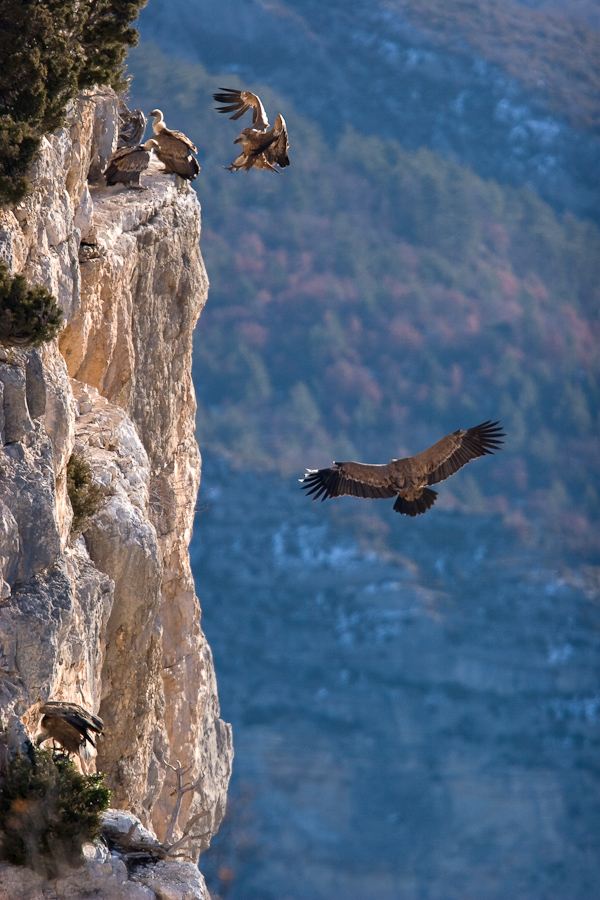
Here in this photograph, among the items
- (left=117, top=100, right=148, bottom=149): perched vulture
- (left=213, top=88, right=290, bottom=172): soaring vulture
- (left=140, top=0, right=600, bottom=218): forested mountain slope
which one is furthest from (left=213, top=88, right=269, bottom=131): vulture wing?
(left=140, top=0, right=600, bottom=218): forested mountain slope

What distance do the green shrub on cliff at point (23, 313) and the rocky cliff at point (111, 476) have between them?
13.3 inches

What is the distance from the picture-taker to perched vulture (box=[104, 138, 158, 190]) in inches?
776

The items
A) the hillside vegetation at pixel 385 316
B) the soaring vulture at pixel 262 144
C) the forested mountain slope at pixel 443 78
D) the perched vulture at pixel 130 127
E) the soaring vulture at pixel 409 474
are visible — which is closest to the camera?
the soaring vulture at pixel 409 474

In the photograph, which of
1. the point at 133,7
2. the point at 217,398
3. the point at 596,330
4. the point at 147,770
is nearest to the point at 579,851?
the point at 217,398

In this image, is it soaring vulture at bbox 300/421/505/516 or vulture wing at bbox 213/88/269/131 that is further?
vulture wing at bbox 213/88/269/131

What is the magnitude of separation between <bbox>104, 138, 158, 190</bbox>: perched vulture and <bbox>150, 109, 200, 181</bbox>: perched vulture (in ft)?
3.85

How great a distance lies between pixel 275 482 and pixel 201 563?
9849mm

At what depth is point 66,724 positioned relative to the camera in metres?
12.6

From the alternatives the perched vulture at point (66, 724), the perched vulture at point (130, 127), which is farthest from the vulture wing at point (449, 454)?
the perched vulture at point (66, 724)

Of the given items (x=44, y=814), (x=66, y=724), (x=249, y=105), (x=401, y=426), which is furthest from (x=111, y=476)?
(x=401, y=426)

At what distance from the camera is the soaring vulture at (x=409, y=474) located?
19.4 m

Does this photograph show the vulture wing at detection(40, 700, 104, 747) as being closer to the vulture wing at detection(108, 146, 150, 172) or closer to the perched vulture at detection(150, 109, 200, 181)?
the vulture wing at detection(108, 146, 150, 172)

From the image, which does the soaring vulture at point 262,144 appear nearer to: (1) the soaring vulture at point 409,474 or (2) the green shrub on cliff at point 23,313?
(1) the soaring vulture at point 409,474

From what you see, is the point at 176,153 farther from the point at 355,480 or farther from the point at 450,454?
the point at 450,454
